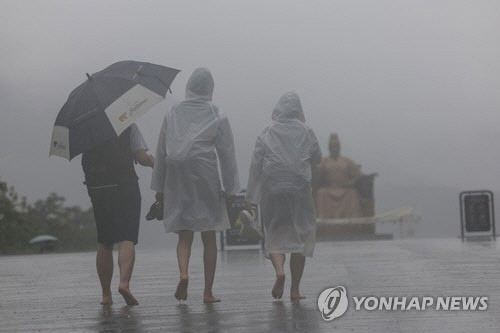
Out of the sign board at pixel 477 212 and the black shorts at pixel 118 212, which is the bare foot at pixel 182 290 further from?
the sign board at pixel 477 212

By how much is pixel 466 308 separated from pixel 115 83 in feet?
10.7

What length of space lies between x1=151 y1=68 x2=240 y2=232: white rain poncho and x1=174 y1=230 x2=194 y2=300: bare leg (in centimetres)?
12

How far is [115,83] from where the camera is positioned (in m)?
10.1

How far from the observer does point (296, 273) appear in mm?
9828

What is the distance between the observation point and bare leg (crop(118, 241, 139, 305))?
9.41 meters

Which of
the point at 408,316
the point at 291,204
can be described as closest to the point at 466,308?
the point at 408,316

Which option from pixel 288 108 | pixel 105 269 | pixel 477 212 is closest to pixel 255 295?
pixel 105 269

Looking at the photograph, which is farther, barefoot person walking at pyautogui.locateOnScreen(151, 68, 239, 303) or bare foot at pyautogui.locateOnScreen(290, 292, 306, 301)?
barefoot person walking at pyautogui.locateOnScreen(151, 68, 239, 303)

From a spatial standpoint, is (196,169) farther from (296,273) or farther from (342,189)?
(342,189)

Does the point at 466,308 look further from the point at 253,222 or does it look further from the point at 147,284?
the point at 147,284

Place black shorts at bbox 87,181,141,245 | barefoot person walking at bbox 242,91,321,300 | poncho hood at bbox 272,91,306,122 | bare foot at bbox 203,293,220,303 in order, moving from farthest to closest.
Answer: poncho hood at bbox 272,91,306,122 → barefoot person walking at bbox 242,91,321,300 → black shorts at bbox 87,181,141,245 → bare foot at bbox 203,293,220,303

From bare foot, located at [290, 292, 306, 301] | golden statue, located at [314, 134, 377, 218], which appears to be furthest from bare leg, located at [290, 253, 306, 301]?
golden statue, located at [314, 134, 377, 218]

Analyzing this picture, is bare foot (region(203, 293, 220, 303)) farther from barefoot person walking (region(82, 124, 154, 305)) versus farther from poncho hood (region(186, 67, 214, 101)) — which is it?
poncho hood (region(186, 67, 214, 101))

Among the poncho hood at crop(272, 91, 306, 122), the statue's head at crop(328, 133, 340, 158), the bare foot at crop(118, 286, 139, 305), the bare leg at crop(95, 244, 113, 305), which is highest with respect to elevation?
the statue's head at crop(328, 133, 340, 158)
